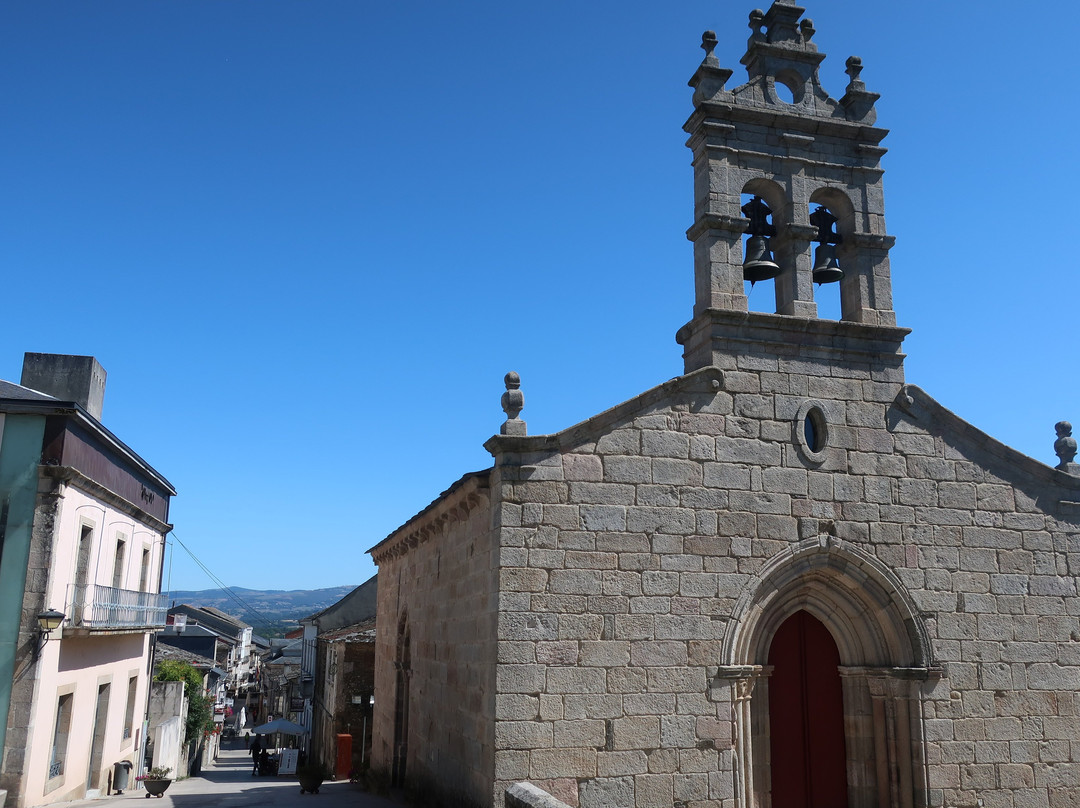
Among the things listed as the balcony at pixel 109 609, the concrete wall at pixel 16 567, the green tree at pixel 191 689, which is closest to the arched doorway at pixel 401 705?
the balcony at pixel 109 609

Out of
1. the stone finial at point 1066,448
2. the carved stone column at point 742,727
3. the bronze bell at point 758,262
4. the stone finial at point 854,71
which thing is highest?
the stone finial at point 854,71

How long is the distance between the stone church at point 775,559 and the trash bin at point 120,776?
30.9ft

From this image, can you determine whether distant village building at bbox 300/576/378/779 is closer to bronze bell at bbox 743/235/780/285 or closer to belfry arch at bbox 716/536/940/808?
belfry arch at bbox 716/536/940/808

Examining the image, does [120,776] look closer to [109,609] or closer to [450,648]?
[109,609]

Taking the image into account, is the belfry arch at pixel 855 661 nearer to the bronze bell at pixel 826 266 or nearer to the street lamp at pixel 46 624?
the bronze bell at pixel 826 266

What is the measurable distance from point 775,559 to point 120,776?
14.6m

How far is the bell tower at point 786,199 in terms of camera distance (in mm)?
9945

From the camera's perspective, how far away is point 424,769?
12258mm

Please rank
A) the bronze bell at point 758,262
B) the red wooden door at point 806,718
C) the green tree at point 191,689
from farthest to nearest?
the green tree at point 191,689
the bronze bell at point 758,262
the red wooden door at point 806,718

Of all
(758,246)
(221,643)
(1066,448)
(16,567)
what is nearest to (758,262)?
(758,246)

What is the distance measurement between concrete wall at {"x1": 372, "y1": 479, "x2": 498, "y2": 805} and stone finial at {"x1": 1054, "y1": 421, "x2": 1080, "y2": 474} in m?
7.14

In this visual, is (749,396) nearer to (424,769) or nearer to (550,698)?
(550,698)

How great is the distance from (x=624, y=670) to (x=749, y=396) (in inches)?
131

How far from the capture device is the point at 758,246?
10.3 metres
